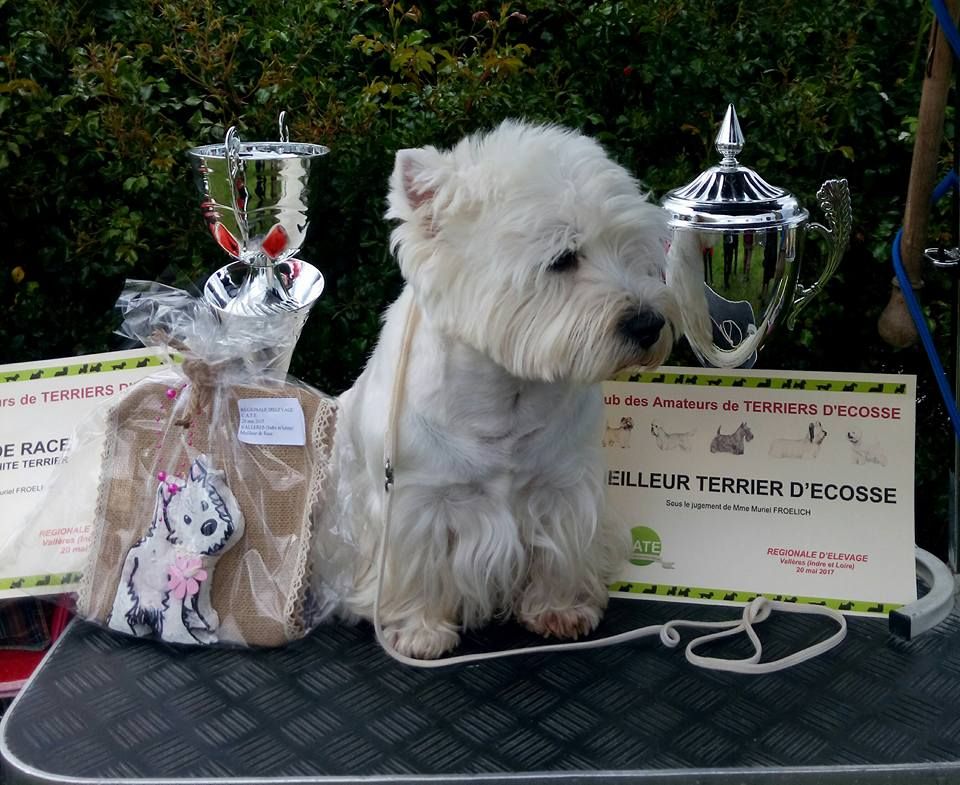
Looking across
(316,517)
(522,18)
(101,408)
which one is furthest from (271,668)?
(522,18)

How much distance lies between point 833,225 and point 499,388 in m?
0.94

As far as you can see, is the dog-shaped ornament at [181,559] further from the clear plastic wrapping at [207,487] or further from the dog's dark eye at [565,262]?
the dog's dark eye at [565,262]

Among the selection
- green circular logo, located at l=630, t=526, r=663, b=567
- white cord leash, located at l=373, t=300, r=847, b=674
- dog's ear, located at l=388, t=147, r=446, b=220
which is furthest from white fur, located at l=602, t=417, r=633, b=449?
dog's ear, located at l=388, t=147, r=446, b=220

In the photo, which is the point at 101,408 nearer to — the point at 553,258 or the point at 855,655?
the point at 553,258

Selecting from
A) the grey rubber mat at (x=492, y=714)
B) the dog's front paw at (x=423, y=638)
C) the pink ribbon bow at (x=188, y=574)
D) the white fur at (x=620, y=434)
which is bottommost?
the grey rubber mat at (x=492, y=714)

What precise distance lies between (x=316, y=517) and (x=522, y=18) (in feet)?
5.17

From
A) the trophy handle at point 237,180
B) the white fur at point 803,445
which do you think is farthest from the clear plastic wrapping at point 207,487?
the white fur at point 803,445

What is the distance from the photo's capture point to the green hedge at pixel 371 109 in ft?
9.38

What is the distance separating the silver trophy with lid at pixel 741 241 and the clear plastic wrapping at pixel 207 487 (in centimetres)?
88

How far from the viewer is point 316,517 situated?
2.25m

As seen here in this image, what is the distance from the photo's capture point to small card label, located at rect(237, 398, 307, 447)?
224 cm

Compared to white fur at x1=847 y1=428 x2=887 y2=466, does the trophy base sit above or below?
above

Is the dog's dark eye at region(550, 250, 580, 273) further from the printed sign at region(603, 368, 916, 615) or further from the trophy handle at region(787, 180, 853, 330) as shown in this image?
the trophy handle at region(787, 180, 853, 330)

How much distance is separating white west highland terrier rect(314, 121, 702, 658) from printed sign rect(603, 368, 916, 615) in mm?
156
